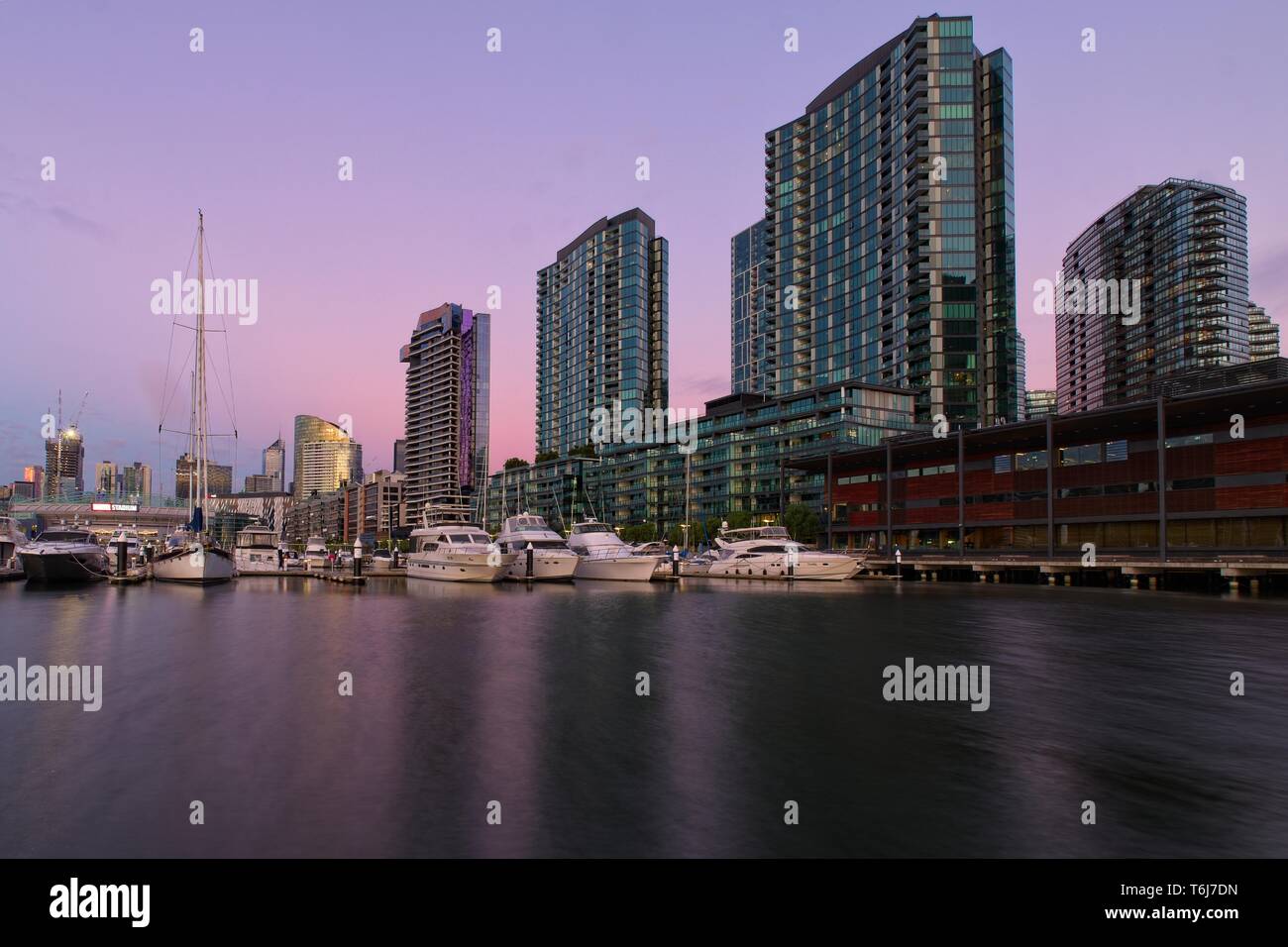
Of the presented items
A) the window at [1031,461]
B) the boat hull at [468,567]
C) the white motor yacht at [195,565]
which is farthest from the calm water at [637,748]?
the window at [1031,461]

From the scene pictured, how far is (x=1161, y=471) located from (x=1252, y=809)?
63.0 meters

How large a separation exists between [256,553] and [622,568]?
3753 centimetres

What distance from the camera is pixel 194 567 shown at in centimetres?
5153

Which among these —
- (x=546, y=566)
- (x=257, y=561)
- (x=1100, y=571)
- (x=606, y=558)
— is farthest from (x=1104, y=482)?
(x=257, y=561)

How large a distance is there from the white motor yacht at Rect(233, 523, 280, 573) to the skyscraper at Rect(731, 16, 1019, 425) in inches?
4099

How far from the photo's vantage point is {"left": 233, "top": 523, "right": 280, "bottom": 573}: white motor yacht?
68.3 meters

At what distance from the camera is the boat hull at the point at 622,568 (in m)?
58.8

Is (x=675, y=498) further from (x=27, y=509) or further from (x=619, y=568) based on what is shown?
(x=27, y=509)

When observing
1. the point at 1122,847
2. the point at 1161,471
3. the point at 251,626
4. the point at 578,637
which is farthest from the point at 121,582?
the point at 1161,471

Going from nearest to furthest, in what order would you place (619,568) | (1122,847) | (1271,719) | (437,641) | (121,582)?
(1122,847), (1271,719), (437,641), (121,582), (619,568)

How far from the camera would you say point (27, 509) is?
6555 inches

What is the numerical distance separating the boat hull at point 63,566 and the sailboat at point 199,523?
4536mm

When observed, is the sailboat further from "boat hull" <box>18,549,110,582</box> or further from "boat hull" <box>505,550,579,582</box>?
"boat hull" <box>505,550,579,582</box>

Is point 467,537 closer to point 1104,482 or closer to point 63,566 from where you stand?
point 63,566
